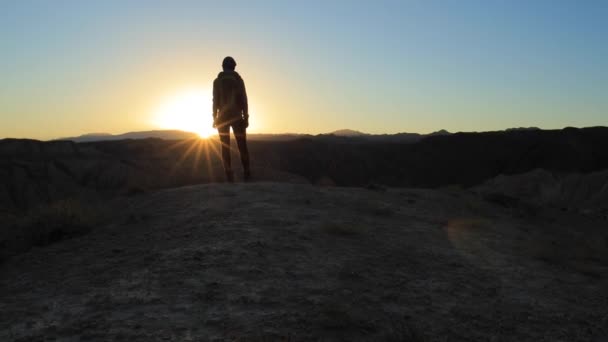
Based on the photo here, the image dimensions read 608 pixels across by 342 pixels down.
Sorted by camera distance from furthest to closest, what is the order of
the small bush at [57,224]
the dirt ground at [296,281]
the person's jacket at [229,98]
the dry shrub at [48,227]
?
1. the person's jacket at [229,98]
2. the small bush at [57,224]
3. the dry shrub at [48,227]
4. the dirt ground at [296,281]

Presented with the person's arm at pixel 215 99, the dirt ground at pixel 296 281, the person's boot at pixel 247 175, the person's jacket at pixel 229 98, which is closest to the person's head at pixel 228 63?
the person's jacket at pixel 229 98

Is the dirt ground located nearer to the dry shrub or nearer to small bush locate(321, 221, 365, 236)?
small bush locate(321, 221, 365, 236)

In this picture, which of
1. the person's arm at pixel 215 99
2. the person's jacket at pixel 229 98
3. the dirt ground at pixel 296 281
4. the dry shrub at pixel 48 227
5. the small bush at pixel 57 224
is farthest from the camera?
the person's arm at pixel 215 99

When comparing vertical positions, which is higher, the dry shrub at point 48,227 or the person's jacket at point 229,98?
the person's jacket at point 229,98

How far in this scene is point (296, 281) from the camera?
11.9ft

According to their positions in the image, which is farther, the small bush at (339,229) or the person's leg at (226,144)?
the person's leg at (226,144)

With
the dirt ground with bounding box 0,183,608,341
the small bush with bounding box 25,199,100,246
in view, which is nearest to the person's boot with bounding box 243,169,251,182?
the dirt ground with bounding box 0,183,608,341

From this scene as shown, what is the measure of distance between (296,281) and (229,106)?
5.91 metres

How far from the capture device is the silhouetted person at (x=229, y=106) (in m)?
8.96

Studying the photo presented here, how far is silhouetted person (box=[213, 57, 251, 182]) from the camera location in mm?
8961

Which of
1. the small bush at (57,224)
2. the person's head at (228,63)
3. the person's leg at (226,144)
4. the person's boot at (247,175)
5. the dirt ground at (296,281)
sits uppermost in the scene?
the person's head at (228,63)

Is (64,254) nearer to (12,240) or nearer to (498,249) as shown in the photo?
(12,240)

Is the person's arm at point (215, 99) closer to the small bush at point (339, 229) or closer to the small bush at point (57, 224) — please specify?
the small bush at point (57, 224)

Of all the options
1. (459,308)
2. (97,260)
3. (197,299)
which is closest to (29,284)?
(97,260)
